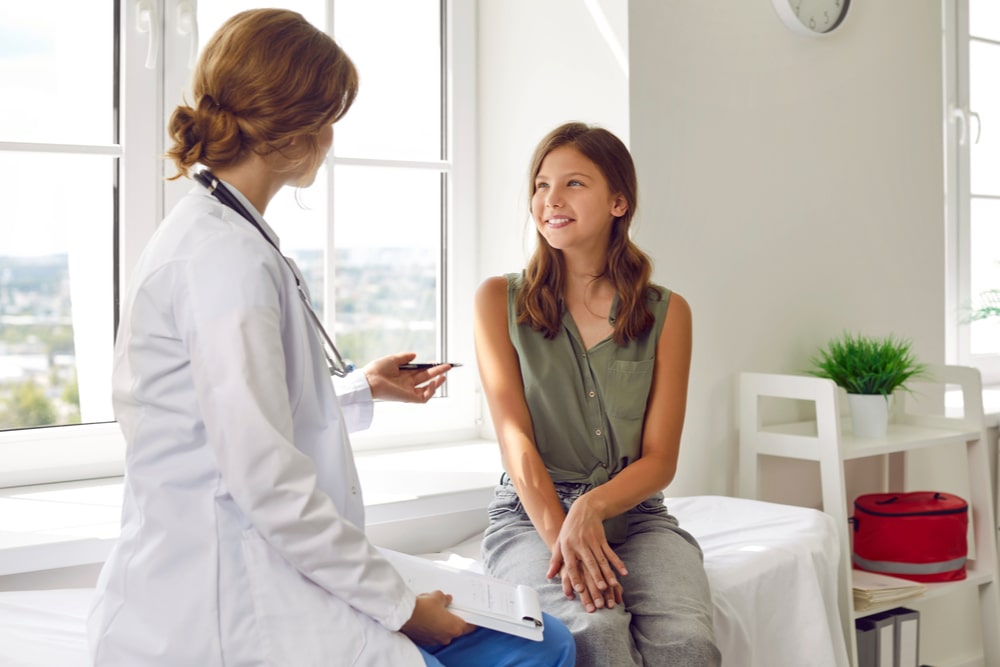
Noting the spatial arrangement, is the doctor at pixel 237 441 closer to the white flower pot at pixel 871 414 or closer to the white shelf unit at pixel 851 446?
the white shelf unit at pixel 851 446

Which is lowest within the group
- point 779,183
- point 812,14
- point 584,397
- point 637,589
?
point 637,589

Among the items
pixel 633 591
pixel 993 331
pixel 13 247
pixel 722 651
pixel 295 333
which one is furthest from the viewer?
pixel 993 331

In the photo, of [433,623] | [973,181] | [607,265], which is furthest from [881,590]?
[973,181]

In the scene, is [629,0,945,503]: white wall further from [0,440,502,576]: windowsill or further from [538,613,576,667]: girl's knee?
[538,613,576,667]: girl's knee

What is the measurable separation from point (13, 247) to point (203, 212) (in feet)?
3.60

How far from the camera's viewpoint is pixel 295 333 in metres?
1.09

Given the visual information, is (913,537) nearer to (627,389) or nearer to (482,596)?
(627,389)

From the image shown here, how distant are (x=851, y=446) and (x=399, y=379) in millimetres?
1201

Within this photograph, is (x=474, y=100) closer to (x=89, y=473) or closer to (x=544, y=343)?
(x=544, y=343)

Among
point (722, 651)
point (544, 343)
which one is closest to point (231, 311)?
point (544, 343)

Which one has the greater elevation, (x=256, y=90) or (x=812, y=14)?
(x=812, y=14)

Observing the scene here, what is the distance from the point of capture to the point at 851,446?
87.2 inches

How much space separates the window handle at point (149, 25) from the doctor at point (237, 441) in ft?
3.30

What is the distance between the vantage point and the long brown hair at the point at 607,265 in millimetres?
1744
